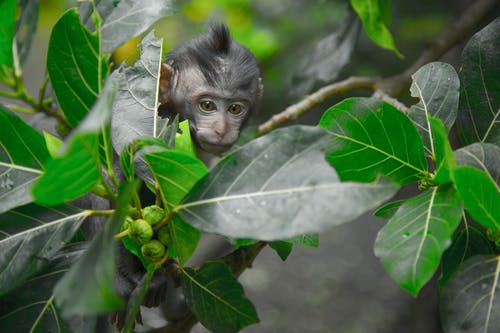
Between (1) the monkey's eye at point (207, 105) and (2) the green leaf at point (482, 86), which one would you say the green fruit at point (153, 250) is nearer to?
(2) the green leaf at point (482, 86)

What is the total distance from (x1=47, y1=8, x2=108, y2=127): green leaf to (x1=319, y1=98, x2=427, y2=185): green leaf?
45 cm

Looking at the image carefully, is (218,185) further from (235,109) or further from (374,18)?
(235,109)

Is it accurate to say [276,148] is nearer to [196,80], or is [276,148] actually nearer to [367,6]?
[367,6]

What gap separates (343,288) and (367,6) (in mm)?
2106

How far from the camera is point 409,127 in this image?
1.12 m

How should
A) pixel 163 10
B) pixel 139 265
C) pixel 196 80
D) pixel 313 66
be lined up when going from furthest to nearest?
pixel 313 66 → pixel 196 80 → pixel 139 265 → pixel 163 10

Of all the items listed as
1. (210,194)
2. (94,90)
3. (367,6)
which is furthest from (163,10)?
(367,6)

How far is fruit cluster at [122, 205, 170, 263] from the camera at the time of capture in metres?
1.04

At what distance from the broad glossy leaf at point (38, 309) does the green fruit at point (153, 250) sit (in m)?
0.15

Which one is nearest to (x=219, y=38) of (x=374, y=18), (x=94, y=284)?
(x=374, y=18)

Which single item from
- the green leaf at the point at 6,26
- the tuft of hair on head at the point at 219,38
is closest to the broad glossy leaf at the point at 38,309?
the green leaf at the point at 6,26

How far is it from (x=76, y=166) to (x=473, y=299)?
72 cm

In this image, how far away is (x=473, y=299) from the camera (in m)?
1.01

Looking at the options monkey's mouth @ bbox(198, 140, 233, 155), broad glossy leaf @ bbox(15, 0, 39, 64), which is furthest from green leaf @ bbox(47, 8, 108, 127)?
monkey's mouth @ bbox(198, 140, 233, 155)
